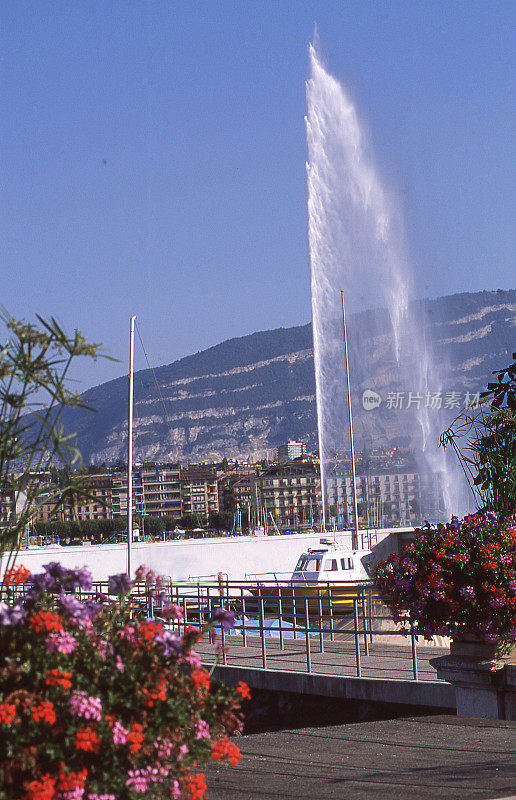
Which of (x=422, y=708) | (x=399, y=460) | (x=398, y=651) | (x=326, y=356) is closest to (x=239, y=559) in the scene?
(x=326, y=356)

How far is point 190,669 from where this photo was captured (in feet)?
16.8

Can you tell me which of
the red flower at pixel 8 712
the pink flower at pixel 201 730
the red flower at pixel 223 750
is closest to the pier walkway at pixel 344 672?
the red flower at pixel 223 750

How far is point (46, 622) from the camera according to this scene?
4844 mm

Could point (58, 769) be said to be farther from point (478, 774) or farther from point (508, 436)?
point (508, 436)

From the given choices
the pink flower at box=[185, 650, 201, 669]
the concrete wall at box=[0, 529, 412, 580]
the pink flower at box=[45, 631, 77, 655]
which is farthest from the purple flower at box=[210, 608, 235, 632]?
the concrete wall at box=[0, 529, 412, 580]

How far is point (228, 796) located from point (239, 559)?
4567 cm

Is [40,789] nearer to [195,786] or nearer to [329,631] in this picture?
[195,786]

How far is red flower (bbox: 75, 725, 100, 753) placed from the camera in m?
4.59

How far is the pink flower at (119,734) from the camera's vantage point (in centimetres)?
463

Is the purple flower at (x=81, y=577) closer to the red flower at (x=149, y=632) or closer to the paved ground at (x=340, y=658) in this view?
the red flower at (x=149, y=632)

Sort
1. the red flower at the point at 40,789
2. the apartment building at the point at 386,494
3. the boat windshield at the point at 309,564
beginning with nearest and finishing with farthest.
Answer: the red flower at the point at 40,789, the boat windshield at the point at 309,564, the apartment building at the point at 386,494

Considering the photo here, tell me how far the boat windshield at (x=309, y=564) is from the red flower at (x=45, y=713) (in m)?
31.0

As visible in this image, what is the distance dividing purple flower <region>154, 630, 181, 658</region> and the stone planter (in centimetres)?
621

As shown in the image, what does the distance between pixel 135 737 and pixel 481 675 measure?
6.70 meters
